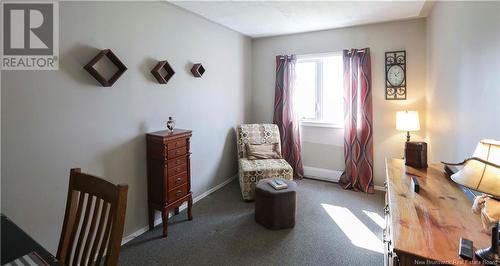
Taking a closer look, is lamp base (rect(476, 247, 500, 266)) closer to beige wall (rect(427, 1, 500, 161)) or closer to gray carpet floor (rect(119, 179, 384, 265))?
beige wall (rect(427, 1, 500, 161))

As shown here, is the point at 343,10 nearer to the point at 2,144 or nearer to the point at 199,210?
the point at 199,210

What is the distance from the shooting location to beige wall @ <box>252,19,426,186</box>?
11.1 feet

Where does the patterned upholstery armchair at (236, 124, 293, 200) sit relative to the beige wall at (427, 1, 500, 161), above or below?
below

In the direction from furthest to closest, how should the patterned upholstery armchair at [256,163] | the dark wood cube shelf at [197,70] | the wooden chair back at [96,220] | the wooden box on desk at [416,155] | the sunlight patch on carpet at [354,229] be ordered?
the patterned upholstery armchair at [256,163]
the dark wood cube shelf at [197,70]
the sunlight patch on carpet at [354,229]
the wooden box on desk at [416,155]
the wooden chair back at [96,220]

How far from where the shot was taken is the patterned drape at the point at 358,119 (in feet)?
12.0

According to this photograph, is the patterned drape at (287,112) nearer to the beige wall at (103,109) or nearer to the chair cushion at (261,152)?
the chair cushion at (261,152)

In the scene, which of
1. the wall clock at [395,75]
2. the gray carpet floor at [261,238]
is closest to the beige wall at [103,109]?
the gray carpet floor at [261,238]

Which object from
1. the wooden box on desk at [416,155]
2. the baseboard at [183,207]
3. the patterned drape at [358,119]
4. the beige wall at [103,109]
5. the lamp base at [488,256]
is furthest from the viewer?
the patterned drape at [358,119]

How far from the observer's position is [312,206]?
3174mm

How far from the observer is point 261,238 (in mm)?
2477

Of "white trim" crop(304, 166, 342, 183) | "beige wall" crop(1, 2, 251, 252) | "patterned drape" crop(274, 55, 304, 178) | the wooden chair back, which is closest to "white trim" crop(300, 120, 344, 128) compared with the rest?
"patterned drape" crop(274, 55, 304, 178)

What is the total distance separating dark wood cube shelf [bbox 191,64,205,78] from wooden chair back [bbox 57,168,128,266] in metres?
2.13

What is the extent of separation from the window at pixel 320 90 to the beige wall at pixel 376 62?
150mm

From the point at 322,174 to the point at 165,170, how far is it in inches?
104
